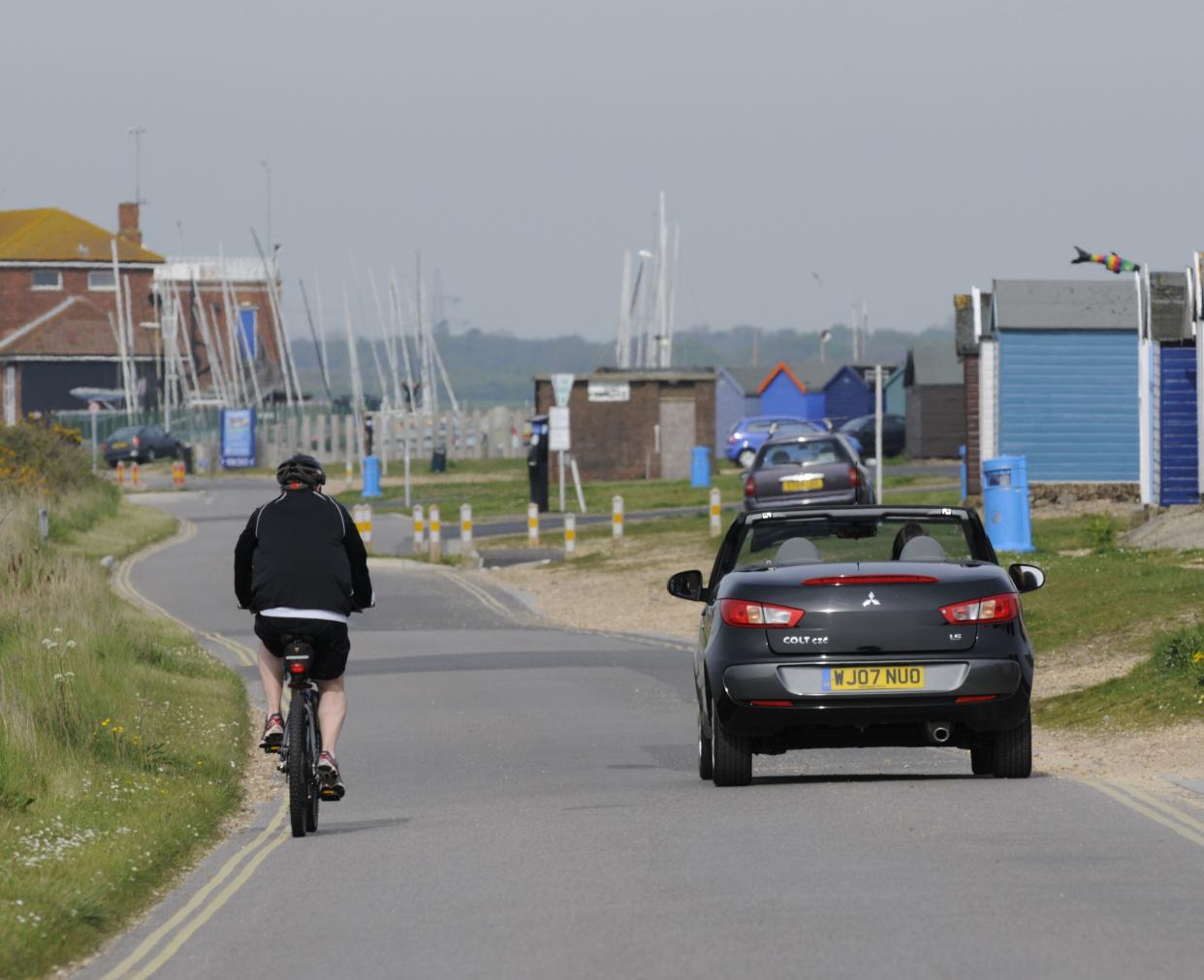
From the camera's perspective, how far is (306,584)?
10.9 metres

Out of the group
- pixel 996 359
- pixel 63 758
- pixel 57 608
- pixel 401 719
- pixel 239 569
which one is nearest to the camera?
pixel 239 569

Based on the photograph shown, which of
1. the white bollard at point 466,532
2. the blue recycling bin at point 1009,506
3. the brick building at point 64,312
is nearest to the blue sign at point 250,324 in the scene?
the brick building at point 64,312

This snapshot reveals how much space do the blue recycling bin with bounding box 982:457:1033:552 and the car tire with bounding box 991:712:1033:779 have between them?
1797cm

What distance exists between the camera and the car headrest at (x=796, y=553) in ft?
38.6

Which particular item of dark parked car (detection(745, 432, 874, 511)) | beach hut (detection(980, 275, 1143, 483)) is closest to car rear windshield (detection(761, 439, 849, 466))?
dark parked car (detection(745, 432, 874, 511))

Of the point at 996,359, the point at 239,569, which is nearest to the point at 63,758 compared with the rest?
the point at 239,569

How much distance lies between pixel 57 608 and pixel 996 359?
25.6 m

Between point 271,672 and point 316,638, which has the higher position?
point 316,638

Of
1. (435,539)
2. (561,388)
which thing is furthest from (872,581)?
(561,388)

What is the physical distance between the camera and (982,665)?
1124 cm

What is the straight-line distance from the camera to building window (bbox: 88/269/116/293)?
112500mm

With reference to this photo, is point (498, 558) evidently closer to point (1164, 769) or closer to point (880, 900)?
point (1164, 769)

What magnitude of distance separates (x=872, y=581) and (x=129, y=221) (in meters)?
118

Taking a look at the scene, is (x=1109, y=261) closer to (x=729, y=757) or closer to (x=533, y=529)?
(x=533, y=529)
